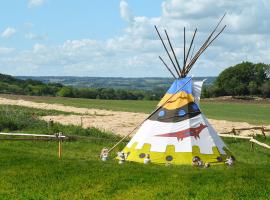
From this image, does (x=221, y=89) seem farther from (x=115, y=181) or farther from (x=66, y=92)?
(x=115, y=181)

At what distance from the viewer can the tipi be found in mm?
13844

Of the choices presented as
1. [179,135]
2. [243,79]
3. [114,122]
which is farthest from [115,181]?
[243,79]

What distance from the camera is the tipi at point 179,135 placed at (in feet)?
45.4

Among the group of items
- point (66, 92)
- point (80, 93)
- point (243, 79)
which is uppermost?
point (243, 79)

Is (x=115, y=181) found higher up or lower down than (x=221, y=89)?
lower down

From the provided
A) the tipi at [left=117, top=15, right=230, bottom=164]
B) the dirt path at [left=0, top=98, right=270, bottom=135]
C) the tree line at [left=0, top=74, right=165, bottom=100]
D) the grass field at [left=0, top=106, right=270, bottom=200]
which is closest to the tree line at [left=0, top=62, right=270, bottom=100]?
the tree line at [left=0, top=74, right=165, bottom=100]

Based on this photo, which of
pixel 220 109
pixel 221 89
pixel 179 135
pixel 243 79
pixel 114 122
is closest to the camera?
pixel 179 135

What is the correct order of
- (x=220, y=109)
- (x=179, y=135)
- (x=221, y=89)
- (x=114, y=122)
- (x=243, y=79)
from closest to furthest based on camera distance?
(x=179, y=135), (x=114, y=122), (x=220, y=109), (x=221, y=89), (x=243, y=79)

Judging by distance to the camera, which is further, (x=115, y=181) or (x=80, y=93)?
(x=80, y=93)

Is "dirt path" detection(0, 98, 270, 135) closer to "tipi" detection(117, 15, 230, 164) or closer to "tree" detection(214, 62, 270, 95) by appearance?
"tipi" detection(117, 15, 230, 164)

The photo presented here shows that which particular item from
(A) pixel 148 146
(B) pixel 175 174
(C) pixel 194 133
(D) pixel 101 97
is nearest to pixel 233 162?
(C) pixel 194 133

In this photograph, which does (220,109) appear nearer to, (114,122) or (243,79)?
(114,122)

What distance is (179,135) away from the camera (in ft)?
46.0

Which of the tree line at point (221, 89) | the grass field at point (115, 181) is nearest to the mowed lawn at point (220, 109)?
the tree line at point (221, 89)
